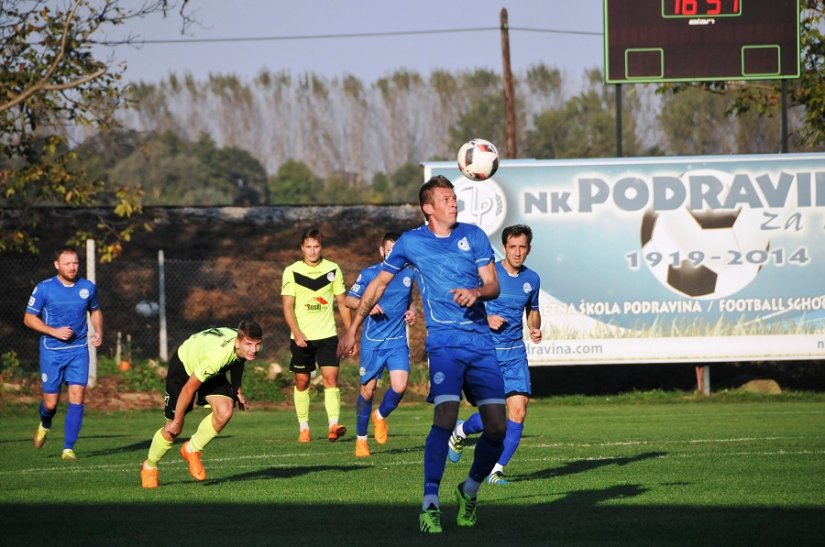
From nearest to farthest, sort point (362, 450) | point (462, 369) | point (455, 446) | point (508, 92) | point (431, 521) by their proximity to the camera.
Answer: point (431, 521) < point (462, 369) < point (455, 446) < point (362, 450) < point (508, 92)

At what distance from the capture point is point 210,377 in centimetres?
1111

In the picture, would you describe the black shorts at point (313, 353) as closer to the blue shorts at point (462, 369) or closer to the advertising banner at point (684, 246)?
the blue shorts at point (462, 369)

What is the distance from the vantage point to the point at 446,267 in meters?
8.74

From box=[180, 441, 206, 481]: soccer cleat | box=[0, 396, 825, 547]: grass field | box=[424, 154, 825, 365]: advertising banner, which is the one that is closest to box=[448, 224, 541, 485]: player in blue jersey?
box=[0, 396, 825, 547]: grass field

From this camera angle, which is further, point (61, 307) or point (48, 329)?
point (61, 307)

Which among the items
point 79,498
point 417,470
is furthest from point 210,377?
point 417,470

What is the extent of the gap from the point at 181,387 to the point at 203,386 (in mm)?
A: 305

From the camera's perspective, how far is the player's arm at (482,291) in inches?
328

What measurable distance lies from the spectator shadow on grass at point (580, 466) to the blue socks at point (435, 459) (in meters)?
3.16

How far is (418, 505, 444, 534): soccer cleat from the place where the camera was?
8.24m

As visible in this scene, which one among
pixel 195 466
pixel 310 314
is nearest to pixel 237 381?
pixel 195 466

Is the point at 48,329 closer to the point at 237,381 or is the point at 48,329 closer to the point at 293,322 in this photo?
the point at 293,322

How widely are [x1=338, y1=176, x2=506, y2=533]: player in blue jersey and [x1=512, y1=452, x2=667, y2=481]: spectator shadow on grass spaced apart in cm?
301

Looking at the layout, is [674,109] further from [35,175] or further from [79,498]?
[79,498]
